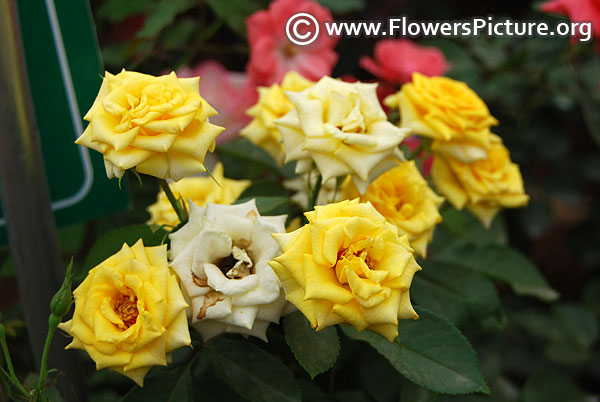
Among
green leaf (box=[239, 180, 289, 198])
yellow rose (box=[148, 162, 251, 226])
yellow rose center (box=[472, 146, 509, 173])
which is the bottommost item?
green leaf (box=[239, 180, 289, 198])

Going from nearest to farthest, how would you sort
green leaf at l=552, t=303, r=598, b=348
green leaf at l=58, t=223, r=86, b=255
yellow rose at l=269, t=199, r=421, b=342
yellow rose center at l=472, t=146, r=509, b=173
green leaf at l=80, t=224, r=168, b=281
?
yellow rose at l=269, t=199, r=421, b=342 < green leaf at l=80, t=224, r=168, b=281 < yellow rose center at l=472, t=146, r=509, b=173 < green leaf at l=58, t=223, r=86, b=255 < green leaf at l=552, t=303, r=598, b=348

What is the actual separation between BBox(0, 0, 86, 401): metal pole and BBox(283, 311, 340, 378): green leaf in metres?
0.19

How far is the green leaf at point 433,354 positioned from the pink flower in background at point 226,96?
1.31 feet

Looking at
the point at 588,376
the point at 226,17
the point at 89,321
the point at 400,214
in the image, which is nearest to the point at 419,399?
the point at 400,214

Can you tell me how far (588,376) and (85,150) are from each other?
1008mm

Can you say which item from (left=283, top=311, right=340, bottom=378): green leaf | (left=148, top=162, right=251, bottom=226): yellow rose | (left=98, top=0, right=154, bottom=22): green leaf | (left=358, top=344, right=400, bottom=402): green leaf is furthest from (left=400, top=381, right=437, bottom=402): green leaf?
(left=98, top=0, right=154, bottom=22): green leaf

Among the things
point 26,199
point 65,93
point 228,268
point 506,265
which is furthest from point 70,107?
point 506,265

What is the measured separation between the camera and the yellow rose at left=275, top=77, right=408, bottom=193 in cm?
46

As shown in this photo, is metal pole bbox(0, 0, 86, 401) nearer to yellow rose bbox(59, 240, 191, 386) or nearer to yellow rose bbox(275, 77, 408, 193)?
yellow rose bbox(59, 240, 191, 386)

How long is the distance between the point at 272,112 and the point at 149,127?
196 mm

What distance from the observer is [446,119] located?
0.56 m

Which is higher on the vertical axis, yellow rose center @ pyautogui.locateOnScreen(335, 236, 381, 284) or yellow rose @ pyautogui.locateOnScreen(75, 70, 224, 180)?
yellow rose @ pyautogui.locateOnScreen(75, 70, 224, 180)

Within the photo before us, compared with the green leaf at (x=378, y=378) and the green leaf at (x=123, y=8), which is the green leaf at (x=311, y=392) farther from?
the green leaf at (x=123, y=8)

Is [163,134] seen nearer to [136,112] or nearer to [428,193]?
[136,112]
